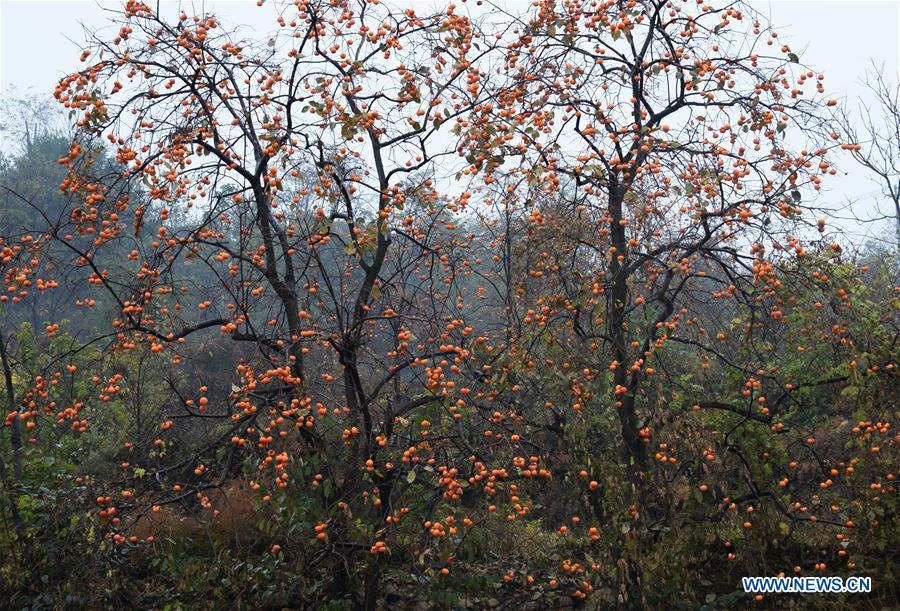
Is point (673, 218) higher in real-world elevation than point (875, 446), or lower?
higher

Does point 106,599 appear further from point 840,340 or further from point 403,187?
point 840,340

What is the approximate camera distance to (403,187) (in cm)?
431

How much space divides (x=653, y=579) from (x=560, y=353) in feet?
4.76

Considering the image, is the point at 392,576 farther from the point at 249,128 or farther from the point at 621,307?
the point at 249,128

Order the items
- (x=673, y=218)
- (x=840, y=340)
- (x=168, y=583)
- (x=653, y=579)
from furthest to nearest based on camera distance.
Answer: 1. (x=673, y=218)
2. (x=168, y=583)
3. (x=840, y=340)
4. (x=653, y=579)

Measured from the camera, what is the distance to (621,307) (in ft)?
15.6

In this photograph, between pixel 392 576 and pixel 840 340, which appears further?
pixel 392 576

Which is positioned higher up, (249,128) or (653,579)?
(249,128)

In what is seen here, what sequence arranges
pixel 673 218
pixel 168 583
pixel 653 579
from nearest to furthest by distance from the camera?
pixel 653 579 < pixel 168 583 < pixel 673 218

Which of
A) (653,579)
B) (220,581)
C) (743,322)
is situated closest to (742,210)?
(743,322)

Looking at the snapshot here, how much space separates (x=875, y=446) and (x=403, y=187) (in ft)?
11.3

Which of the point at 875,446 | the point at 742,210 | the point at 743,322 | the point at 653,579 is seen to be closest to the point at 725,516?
the point at 653,579

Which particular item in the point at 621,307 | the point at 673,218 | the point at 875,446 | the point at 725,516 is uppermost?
the point at 673,218

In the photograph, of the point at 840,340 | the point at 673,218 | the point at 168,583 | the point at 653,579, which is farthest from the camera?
the point at 673,218
